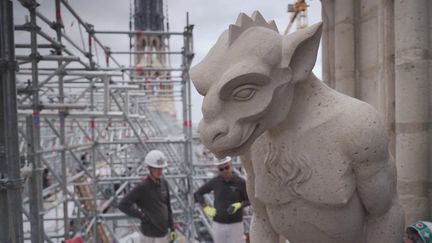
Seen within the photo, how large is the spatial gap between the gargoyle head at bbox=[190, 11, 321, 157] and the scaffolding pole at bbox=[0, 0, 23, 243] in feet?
5.22

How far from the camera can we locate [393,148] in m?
1.82

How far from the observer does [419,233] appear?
1399 mm

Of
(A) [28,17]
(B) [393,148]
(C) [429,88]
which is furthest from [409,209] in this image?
(A) [28,17]

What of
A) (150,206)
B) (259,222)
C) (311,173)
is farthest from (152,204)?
(311,173)

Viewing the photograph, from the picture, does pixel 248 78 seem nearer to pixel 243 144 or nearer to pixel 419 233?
pixel 243 144

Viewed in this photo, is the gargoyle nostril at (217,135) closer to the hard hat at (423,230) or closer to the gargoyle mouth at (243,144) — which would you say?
the gargoyle mouth at (243,144)

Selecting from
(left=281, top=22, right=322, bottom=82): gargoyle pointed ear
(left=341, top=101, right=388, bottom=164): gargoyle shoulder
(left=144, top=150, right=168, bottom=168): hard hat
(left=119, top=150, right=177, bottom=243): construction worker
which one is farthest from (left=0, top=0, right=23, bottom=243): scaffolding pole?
(left=341, top=101, right=388, bottom=164): gargoyle shoulder

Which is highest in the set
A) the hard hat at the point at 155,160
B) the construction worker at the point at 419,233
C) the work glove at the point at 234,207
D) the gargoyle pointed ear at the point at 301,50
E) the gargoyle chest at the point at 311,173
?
the gargoyle pointed ear at the point at 301,50

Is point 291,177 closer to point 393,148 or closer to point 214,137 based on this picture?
point 214,137

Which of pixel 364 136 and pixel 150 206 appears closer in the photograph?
pixel 364 136

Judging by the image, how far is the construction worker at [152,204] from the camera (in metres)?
3.37

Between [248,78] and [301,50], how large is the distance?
22cm

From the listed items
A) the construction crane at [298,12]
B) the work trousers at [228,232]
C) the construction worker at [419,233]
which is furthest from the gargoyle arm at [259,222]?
the construction crane at [298,12]

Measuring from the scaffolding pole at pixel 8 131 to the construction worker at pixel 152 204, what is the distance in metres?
1.26
